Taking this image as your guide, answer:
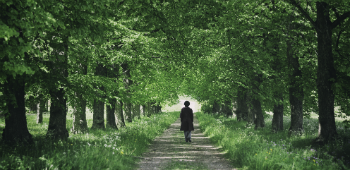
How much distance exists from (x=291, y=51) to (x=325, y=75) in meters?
2.75

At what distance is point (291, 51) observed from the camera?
476 inches

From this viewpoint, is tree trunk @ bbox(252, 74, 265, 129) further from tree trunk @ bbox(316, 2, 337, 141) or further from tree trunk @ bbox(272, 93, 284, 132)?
tree trunk @ bbox(316, 2, 337, 141)

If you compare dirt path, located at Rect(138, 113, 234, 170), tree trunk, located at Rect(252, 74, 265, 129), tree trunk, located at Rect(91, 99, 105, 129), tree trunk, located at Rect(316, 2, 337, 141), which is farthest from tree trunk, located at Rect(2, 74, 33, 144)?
tree trunk, located at Rect(252, 74, 265, 129)

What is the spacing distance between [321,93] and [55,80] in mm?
8694

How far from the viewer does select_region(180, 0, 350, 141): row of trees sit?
9586 mm

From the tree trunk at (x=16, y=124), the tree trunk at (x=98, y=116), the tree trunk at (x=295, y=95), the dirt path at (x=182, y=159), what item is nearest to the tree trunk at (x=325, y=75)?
the tree trunk at (x=295, y=95)

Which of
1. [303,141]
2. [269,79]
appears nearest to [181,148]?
[303,141]

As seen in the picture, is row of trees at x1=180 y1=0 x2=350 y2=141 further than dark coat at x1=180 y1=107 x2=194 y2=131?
No

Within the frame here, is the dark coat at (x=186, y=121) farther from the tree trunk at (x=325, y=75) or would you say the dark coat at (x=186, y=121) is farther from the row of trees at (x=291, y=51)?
the tree trunk at (x=325, y=75)

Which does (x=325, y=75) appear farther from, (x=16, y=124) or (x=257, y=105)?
(x=16, y=124)

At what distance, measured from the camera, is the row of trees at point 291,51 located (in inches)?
377

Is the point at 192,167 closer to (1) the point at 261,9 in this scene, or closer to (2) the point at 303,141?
(2) the point at 303,141

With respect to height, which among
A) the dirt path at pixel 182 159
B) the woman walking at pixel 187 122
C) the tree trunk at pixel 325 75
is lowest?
the dirt path at pixel 182 159

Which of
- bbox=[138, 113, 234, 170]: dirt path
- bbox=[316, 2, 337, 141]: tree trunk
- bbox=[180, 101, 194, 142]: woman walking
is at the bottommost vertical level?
bbox=[138, 113, 234, 170]: dirt path
